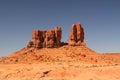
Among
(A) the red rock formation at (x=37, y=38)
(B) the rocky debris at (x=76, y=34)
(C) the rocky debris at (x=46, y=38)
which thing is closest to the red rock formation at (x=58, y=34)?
(C) the rocky debris at (x=46, y=38)

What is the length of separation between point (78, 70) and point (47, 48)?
5116 centimetres

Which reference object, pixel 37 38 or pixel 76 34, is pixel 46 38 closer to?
pixel 37 38

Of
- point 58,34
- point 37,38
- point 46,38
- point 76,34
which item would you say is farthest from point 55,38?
point 76,34

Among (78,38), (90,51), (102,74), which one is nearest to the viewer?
(102,74)

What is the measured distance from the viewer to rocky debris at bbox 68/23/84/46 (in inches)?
3821

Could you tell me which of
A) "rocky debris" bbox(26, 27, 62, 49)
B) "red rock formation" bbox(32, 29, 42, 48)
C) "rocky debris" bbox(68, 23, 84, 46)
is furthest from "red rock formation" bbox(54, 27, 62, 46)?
"red rock formation" bbox(32, 29, 42, 48)

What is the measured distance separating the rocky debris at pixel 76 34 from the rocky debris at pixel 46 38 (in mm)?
4487

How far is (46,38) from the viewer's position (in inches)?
3853

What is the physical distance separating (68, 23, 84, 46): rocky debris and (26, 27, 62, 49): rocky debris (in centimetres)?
449

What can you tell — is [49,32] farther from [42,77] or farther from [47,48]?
[42,77]

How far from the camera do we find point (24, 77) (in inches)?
1820

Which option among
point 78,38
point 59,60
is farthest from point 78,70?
point 78,38

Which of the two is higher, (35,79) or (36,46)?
(36,46)

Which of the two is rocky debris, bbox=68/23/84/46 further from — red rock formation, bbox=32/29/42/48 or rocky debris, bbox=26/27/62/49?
red rock formation, bbox=32/29/42/48
